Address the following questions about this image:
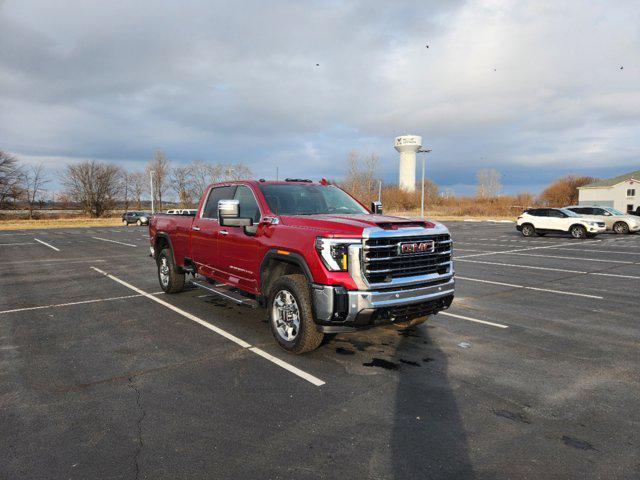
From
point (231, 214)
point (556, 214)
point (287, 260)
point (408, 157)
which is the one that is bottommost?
point (287, 260)

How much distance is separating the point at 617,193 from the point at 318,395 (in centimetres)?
7834

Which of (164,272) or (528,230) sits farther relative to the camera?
(528,230)

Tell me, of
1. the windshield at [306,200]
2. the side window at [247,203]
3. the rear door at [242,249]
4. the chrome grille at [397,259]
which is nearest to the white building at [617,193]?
the windshield at [306,200]

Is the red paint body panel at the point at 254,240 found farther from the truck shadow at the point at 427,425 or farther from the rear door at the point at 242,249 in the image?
the truck shadow at the point at 427,425

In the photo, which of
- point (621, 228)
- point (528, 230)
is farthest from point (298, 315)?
point (621, 228)

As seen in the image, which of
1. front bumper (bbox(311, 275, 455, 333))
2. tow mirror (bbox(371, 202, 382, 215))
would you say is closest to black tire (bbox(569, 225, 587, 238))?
tow mirror (bbox(371, 202, 382, 215))

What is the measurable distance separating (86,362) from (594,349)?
5995mm

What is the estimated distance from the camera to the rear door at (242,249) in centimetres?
540

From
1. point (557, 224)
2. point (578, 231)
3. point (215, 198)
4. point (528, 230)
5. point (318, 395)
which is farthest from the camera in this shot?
point (528, 230)

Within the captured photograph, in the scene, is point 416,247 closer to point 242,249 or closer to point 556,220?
point 242,249

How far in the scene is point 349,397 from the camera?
3.76m

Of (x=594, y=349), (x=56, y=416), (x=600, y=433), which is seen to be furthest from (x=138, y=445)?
(x=594, y=349)

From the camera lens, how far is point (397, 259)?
4484 millimetres

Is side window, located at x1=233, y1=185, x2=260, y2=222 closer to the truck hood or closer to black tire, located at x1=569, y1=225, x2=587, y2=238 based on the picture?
the truck hood
